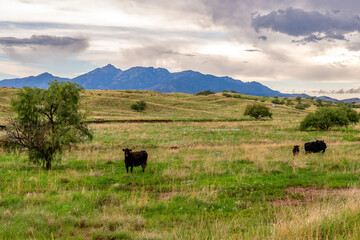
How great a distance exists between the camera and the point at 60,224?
24.6 ft

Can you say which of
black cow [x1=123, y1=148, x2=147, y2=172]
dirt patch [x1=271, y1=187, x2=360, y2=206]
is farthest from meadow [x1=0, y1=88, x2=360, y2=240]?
black cow [x1=123, y1=148, x2=147, y2=172]

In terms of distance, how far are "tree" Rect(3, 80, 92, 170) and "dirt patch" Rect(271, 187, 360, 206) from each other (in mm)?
12468

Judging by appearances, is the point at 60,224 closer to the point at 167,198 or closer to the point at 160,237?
the point at 160,237

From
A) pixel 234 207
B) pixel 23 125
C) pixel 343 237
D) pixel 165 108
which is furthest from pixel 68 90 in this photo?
pixel 165 108

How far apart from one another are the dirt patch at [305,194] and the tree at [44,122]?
1247 cm

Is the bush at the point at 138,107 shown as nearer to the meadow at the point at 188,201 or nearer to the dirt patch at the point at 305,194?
the meadow at the point at 188,201

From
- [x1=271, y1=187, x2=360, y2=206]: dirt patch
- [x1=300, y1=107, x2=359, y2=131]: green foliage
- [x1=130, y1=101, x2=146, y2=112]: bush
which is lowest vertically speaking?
[x1=271, y1=187, x2=360, y2=206]: dirt patch

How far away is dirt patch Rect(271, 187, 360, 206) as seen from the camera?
32.2ft

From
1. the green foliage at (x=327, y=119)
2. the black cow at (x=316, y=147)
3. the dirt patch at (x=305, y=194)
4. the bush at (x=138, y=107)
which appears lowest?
the dirt patch at (x=305, y=194)

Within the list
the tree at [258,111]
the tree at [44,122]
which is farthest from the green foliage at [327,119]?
the tree at [44,122]

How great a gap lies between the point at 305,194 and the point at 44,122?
15.5m

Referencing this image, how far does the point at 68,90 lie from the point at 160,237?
13502 mm

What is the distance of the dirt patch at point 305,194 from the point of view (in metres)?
9.81

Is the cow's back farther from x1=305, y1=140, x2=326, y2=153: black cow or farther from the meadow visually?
x1=305, y1=140, x2=326, y2=153: black cow
